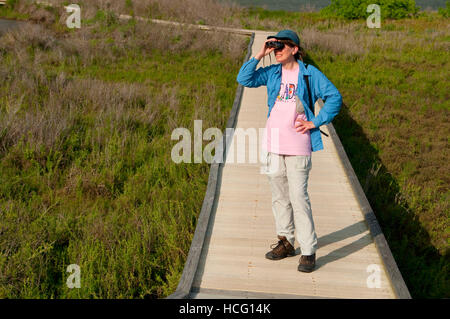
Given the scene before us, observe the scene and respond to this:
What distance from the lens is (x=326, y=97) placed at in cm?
382

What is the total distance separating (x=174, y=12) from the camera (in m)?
23.5

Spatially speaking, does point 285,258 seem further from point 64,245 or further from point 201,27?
point 201,27

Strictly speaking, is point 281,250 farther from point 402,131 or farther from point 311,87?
point 402,131

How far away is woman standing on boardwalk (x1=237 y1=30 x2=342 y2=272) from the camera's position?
3779 mm

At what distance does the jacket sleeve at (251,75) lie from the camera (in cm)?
393

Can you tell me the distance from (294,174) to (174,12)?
21300mm

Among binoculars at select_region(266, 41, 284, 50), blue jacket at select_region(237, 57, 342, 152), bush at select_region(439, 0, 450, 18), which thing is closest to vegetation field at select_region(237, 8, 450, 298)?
blue jacket at select_region(237, 57, 342, 152)

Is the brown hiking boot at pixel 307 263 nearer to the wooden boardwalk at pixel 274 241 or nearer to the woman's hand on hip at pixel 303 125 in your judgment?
the wooden boardwalk at pixel 274 241

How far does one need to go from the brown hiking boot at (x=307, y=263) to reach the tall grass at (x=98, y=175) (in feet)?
4.47

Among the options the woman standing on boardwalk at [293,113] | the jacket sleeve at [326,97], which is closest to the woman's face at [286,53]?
the woman standing on boardwalk at [293,113]

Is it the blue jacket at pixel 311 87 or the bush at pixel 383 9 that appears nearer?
the blue jacket at pixel 311 87
